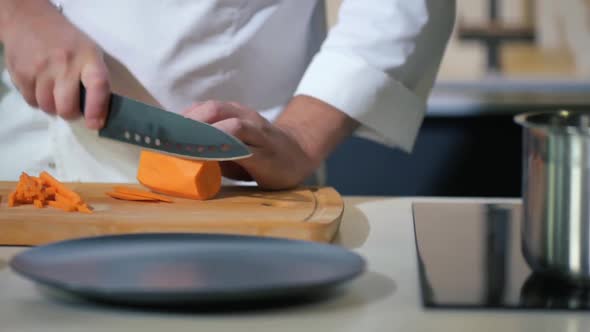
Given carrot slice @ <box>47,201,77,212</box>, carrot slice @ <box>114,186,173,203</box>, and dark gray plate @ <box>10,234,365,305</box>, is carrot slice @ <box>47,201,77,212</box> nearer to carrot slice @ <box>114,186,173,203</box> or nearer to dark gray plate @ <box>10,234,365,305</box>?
carrot slice @ <box>114,186,173,203</box>

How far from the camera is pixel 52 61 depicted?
1.03 m

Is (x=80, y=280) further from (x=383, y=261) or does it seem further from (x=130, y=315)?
(x=383, y=261)

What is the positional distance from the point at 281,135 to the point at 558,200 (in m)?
0.47

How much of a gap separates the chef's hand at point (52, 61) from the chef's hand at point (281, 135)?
114 mm

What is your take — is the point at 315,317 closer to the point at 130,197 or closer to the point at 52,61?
the point at 130,197

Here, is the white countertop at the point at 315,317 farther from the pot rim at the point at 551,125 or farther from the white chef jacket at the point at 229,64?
the white chef jacket at the point at 229,64

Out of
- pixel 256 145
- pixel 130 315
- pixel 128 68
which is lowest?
pixel 130 315

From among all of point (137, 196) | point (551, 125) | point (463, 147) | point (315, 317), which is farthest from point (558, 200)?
point (463, 147)

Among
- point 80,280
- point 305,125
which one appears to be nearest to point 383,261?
point 80,280

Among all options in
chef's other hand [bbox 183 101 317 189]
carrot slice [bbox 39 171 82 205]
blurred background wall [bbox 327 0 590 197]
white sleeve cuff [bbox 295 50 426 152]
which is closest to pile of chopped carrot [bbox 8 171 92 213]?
carrot slice [bbox 39 171 82 205]

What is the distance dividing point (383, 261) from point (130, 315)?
261 millimetres

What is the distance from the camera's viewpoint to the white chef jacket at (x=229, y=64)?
3.85 feet

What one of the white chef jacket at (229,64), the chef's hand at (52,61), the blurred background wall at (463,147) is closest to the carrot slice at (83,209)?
the chef's hand at (52,61)

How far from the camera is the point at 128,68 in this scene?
46.6 inches
